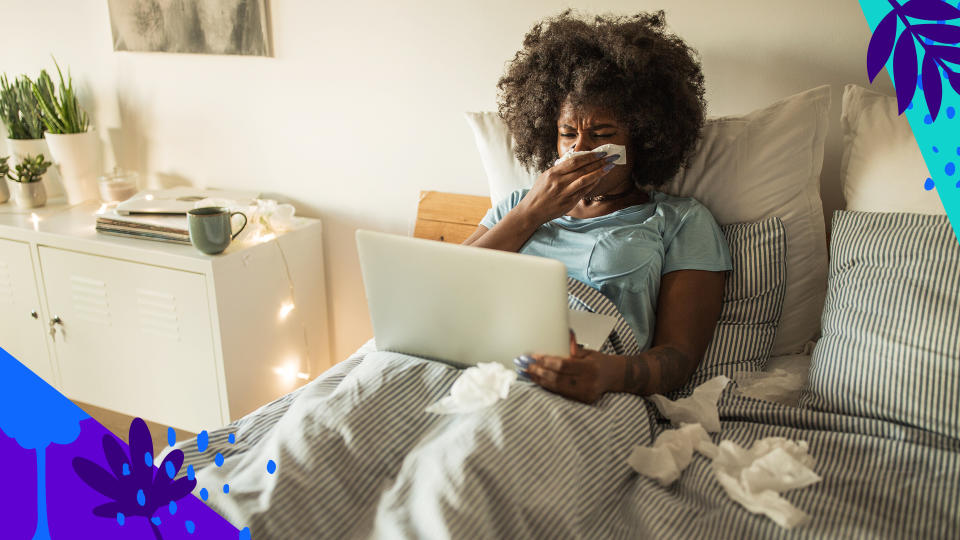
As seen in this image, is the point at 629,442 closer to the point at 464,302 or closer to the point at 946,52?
the point at 464,302

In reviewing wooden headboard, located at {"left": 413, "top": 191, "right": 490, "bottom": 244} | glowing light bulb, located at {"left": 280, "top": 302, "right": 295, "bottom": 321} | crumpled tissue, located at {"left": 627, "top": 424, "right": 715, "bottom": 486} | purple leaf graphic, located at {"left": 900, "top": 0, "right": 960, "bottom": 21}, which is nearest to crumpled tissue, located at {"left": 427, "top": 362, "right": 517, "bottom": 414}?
crumpled tissue, located at {"left": 627, "top": 424, "right": 715, "bottom": 486}

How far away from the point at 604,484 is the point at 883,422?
47cm

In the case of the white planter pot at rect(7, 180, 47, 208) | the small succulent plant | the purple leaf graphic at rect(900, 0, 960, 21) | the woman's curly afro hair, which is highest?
the purple leaf graphic at rect(900, 0, 960, 21)

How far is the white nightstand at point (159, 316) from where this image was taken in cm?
194

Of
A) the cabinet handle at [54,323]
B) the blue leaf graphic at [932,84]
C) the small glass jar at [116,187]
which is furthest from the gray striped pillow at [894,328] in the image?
the small glass jar at [116,187]

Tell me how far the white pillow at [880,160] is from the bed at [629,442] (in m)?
0.01

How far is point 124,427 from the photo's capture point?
7.59ft

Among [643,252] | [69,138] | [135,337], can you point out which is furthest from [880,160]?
[69,138]

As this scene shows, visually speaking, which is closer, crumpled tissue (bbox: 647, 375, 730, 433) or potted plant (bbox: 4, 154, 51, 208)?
crumpled tissue (bbox: 647, 375, 730, 433)

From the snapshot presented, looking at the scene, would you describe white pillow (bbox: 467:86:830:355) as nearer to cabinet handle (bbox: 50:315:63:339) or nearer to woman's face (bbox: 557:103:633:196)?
woman's face (bbox: 557:103:633:196)

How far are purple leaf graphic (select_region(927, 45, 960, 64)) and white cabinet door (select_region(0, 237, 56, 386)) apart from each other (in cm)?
223

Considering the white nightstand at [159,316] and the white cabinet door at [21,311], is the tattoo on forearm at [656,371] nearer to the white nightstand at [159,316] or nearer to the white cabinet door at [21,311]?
the white nightstand at [159,316]

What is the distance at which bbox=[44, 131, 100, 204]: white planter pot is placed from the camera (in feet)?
7.72

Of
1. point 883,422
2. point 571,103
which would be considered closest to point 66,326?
point 571,103
